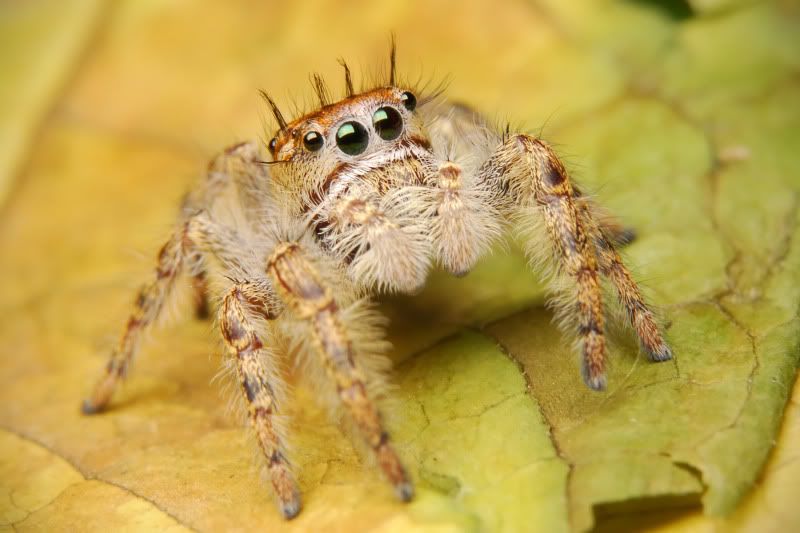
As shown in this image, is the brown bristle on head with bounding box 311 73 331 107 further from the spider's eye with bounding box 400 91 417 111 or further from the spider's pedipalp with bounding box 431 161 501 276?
the spider's pedipalp with bounding box 431 161 501 276

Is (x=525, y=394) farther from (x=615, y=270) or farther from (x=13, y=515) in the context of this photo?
(x=13, y=515)

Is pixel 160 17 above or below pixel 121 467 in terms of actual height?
above

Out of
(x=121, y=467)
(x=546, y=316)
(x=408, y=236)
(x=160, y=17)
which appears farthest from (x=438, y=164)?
(x=160, y=17)

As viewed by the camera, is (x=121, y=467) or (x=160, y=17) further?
(x=160, y=17)

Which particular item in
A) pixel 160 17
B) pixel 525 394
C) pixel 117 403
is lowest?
pixel 117 403

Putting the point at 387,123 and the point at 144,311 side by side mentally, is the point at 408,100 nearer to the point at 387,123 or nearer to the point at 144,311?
the point at 387,123

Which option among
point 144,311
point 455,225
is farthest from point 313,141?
point 144,311

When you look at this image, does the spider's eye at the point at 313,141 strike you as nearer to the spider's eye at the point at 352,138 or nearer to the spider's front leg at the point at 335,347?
the spider's eye at the point at 352,138

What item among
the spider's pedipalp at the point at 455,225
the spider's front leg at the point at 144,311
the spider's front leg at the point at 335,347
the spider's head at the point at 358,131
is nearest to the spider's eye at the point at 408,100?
the spider's head at the point at 358,131
